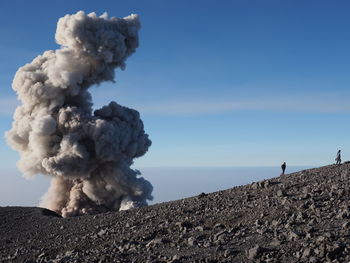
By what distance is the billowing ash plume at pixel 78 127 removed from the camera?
1591 inches

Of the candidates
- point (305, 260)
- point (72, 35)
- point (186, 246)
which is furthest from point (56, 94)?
point (305, 260)

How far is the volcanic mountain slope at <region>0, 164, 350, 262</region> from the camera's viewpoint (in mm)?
10672

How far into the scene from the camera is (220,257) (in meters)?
10.8

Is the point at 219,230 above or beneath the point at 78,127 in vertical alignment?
beneath

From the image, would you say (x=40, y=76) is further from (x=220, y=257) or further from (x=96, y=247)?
(x=220, y=257)

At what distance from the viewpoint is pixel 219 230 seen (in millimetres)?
13812

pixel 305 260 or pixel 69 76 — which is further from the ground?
pixel 69 76

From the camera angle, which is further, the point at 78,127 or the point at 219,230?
the point at 78,127

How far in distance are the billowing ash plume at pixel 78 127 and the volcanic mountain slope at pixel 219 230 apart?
53.9 ft

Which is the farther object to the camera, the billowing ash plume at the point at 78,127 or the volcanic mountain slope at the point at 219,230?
the billowing ash plume at the point at 78,127

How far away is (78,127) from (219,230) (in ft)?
95.7

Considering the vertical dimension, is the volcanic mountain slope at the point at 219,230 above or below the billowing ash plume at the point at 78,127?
below

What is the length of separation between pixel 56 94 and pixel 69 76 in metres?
2.32

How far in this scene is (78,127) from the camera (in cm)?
4094
